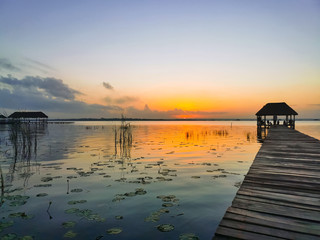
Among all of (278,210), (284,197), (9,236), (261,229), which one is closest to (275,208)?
(278,210)

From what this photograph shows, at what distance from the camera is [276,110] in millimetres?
37562

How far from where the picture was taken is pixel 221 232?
2998 mm

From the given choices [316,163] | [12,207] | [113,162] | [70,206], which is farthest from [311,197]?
[113,162]

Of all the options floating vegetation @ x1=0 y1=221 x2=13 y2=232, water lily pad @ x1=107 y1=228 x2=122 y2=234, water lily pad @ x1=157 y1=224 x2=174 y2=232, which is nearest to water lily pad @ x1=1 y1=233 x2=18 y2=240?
floating vegetation @ x1=0 y1=221 x2=13 y2=232

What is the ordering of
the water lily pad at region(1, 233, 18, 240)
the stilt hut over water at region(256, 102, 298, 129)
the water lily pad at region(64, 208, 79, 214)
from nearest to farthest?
the water lily pad at region(1, 233, 18, 240)
the water lily pad at region(64, 208, 79, 214)
the stilt hut over water at region(256, 102, 298, 129)

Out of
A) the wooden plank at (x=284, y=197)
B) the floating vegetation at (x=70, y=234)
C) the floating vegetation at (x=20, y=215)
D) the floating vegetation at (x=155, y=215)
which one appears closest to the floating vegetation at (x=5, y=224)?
the floating vegetation at (x=20, y=215)

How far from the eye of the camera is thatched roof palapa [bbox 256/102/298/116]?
121ft

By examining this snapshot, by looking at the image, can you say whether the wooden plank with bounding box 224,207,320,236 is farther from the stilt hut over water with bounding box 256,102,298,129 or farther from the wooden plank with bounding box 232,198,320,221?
the stilt hut over water with bounding box 256,102,298,129

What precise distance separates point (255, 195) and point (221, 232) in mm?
1792

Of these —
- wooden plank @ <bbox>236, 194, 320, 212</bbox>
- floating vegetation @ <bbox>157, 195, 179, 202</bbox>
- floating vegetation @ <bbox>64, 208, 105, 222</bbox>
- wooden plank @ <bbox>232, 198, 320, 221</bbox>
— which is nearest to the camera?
wooden plank @ <bbox>232, 198, 320, 221</bbox>

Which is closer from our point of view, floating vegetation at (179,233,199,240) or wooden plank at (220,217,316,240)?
wooden plank at (220,217,316,240)

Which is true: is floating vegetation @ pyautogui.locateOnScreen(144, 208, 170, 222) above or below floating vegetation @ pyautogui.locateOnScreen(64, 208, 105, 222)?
below

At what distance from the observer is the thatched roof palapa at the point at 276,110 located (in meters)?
36.9

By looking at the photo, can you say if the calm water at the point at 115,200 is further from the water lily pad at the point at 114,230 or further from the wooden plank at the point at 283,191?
the wooden plank at the point at 283,191
